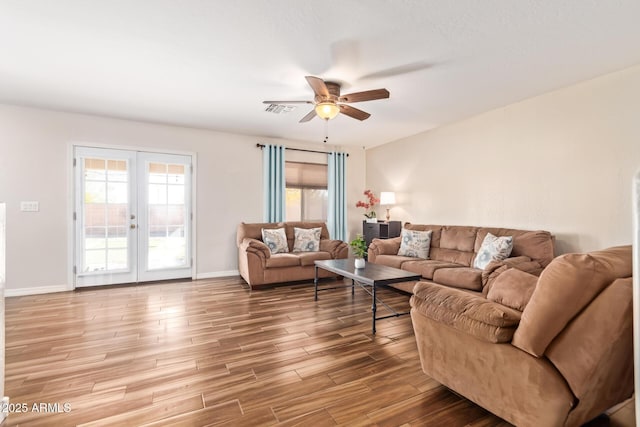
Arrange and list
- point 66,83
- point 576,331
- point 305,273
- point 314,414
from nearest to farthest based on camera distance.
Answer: point 576,331
point 314,414
point 66,83
point 305,273

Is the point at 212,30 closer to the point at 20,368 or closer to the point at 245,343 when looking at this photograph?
the point at 245,343

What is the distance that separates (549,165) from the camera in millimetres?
3639

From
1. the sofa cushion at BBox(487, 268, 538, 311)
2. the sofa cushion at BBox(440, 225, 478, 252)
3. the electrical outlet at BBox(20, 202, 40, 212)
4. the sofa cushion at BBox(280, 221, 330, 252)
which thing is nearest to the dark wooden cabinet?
the sofa cushion at BBox(280, 221, 330, 252)

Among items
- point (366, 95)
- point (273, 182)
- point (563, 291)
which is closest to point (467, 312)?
point (563, 291)

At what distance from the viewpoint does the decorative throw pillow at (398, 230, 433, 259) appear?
15.0 ft

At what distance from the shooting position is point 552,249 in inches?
135

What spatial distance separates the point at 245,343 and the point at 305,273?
87.7 inches

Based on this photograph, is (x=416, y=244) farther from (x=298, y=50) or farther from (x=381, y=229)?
(x=298, y=50)

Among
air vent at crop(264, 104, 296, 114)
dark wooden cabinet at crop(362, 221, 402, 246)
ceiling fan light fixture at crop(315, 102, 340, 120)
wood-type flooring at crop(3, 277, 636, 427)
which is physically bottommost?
wood-type flooring at crop(3, 277, 636, 427)

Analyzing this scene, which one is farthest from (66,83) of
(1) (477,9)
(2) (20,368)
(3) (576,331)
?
(3) (576,331)

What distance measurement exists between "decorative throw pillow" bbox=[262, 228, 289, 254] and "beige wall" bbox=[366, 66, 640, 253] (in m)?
2.41

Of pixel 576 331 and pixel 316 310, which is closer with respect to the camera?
pixel 576 331

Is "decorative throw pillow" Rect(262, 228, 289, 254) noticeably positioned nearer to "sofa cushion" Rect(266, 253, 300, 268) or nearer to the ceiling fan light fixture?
"sofa cushion" Rect(266, 253, 300, 268)

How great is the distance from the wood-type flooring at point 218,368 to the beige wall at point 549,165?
1.95 m
